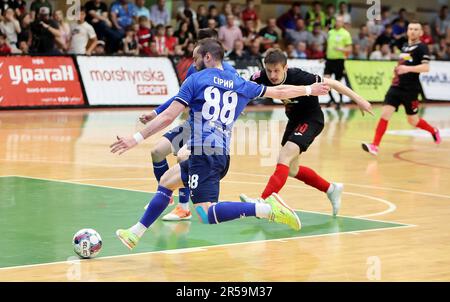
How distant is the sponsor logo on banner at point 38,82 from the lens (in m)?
25.8

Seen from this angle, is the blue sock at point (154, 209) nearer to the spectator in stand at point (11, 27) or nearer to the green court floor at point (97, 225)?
the green court floor at point (97, 225)

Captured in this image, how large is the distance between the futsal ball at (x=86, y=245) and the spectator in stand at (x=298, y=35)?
26.1 meters

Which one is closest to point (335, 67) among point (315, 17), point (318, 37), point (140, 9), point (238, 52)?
point (238, 52)

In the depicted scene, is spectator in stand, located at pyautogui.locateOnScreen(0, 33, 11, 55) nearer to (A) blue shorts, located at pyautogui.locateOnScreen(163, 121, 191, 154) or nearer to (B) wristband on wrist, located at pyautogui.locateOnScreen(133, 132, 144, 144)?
(A) blue shorts, located at pyautogui.locateOnScreen(163, 121, 191, 154)

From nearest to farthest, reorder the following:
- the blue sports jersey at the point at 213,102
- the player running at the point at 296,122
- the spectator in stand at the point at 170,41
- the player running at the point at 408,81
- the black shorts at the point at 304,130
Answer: the blue sports jersey at the point at 213,102 → the player running at the point at 296,122 → the black shorts at the point at 304,130 → the player running at the point at 408,81 → the spectator in stand at the point at 170,41

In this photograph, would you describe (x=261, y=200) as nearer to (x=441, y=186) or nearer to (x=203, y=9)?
(x=441, y=186)

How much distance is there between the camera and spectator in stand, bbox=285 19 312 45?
1380 inches

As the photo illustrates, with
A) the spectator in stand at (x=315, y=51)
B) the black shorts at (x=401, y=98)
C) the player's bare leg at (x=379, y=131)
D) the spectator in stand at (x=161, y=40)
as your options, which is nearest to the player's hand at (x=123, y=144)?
the player's bare leg at (x=379, y=131)

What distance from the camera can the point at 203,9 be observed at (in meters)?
32.1

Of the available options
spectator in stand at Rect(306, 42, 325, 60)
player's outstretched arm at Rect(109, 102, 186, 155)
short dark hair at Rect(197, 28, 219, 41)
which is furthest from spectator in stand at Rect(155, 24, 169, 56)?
player's outstretched arm at Rect(109, 102, 186, 155)

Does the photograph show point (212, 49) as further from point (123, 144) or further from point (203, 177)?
point (123, 144)

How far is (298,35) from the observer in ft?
115

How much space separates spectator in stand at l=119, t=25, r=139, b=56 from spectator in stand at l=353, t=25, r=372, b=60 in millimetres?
9191
